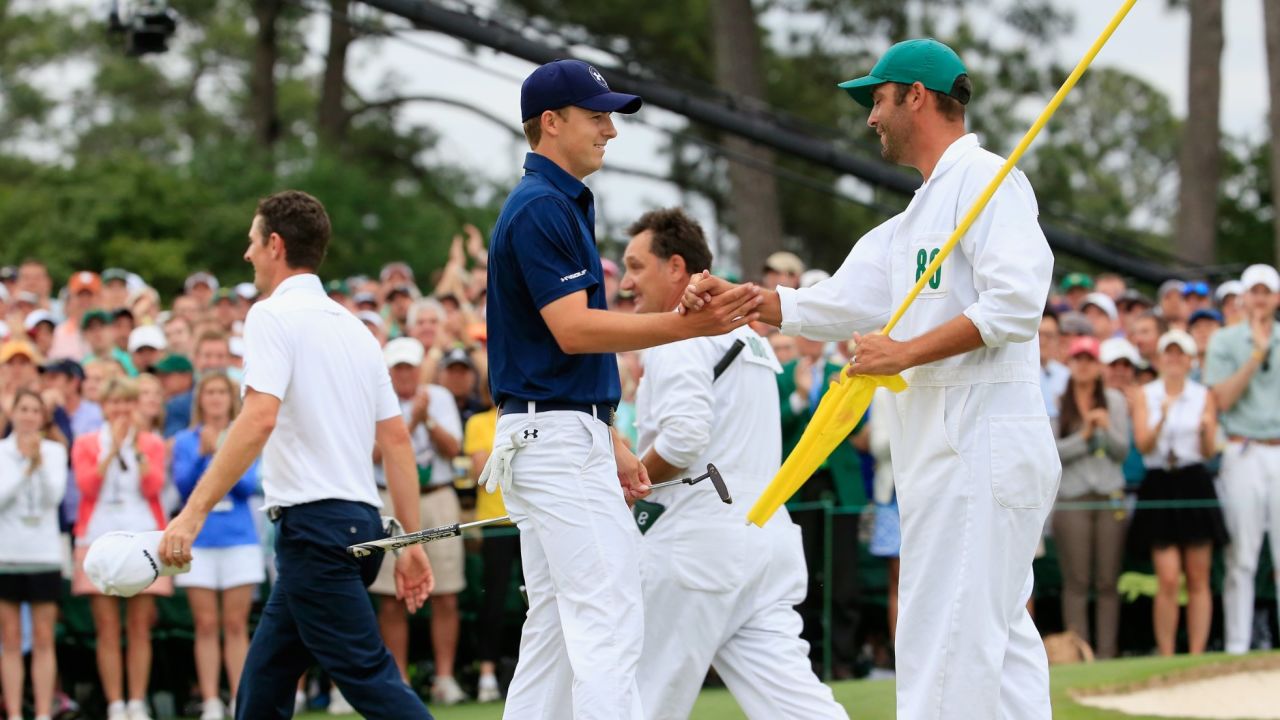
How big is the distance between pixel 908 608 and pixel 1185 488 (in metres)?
7.37

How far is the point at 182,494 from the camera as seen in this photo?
418 inches

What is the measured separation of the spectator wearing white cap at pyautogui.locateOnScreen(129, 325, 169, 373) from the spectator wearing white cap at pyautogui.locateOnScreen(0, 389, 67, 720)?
189 centimetres

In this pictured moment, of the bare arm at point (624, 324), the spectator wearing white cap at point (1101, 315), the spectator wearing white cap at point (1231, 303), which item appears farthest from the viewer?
the spectator wearing white cap at point (1101, 315)

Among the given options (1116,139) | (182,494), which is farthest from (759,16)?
(1116,139)

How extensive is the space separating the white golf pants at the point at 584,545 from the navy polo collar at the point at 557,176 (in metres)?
0.73

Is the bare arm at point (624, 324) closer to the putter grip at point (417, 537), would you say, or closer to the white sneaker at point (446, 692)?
the putter grip at point (417, 537)

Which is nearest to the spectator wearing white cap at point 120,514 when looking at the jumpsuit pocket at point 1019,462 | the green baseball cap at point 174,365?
the green baseball cap at point 174,365

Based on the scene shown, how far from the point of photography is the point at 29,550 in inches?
404

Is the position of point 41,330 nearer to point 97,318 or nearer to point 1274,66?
point 97,318

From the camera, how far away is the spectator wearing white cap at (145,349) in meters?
12.3

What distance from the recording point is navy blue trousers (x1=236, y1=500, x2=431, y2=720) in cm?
629

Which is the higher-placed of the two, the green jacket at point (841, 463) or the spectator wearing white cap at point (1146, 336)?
the spectator wearing white cap at point (1146, 336)

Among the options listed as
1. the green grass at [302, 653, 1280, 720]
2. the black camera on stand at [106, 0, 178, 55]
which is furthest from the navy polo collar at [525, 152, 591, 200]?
the black camera on stand at [106, 0, 178, 55]

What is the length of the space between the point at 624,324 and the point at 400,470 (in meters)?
1.77
